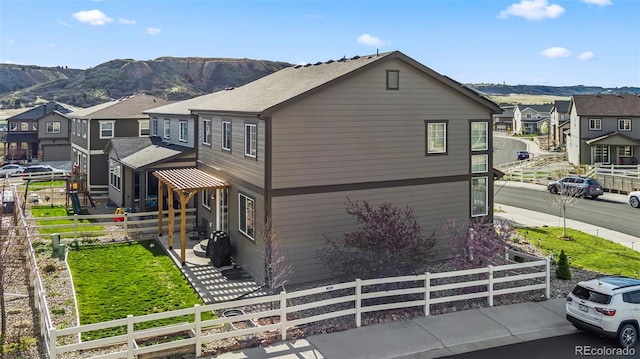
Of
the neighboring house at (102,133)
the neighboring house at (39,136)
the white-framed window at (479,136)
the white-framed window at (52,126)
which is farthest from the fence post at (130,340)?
the white-framed window at (52,126)

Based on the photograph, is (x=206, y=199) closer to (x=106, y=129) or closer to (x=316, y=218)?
(x=316, y=218)

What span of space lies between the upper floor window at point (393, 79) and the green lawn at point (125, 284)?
34.0ft

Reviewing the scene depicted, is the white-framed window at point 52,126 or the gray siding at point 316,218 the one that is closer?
the gray siding at point 316,218

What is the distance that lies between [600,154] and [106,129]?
4936 cm

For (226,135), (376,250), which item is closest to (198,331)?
(376,250)

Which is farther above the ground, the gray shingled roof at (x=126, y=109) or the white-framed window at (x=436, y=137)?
the gray shingled roof at (x=126, y=109)

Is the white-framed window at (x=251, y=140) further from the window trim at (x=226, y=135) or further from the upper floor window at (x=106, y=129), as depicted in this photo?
the upper floor window at (x=106, y=129)

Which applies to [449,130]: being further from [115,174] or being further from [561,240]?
[115,174]

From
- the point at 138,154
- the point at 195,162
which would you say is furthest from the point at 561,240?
the point at 138,154

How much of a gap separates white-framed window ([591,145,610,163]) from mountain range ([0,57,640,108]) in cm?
9860

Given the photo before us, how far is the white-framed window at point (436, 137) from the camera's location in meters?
19.9

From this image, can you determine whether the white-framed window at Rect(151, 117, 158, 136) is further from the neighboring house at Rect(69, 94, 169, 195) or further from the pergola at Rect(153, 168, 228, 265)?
the pergola at Rect(153, 168, 228, 265)

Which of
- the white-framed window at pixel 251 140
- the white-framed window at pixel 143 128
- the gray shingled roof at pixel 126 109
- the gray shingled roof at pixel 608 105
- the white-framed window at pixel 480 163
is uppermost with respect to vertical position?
the gray shingled roof at pixel 608 105

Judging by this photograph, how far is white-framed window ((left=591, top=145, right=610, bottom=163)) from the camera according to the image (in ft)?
175
